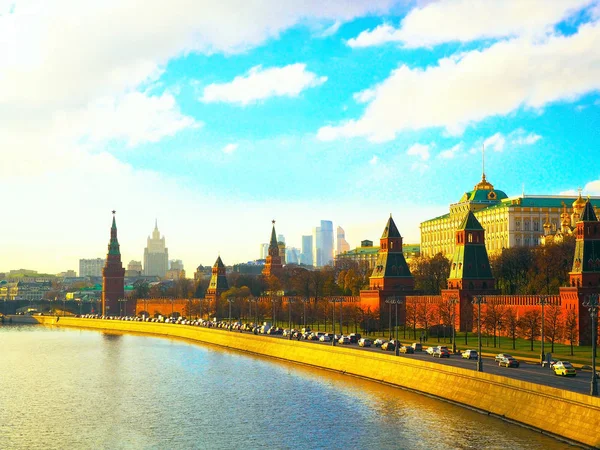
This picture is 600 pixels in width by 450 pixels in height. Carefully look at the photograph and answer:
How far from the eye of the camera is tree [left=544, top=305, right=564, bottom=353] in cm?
8219

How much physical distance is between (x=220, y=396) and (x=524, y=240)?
115104 mm

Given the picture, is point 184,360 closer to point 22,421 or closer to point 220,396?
point 220,396

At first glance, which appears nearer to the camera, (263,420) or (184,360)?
(263,420)

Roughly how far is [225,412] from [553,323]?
111 ft

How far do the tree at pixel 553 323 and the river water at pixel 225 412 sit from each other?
18.9 metres

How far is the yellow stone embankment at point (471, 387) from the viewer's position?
45.8 metres

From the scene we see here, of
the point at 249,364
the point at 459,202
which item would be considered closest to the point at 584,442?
the point at 249,364

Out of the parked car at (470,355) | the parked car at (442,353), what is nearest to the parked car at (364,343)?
the parked car at (442,353)

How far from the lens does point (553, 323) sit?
82.6 metres

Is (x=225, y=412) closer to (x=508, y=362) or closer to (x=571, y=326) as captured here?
(x=508, y=362)

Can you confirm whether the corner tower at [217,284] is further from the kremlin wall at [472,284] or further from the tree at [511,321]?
the tree at [511,321]

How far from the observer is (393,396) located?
214 ft

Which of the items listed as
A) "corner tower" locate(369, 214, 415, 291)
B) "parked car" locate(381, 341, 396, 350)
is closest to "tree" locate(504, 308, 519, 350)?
"parked car" locate(381, 341, 396, 350)

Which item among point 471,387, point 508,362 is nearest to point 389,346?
point 508,362
